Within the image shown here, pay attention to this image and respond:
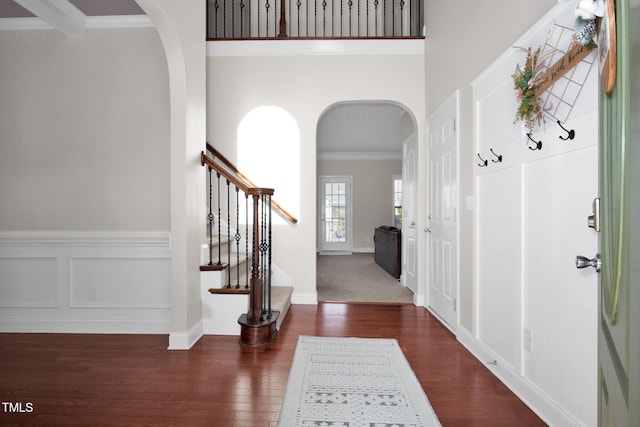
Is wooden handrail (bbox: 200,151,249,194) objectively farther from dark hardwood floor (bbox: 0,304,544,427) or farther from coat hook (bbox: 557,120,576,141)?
coat hook (bbox: 557,120,576,141)

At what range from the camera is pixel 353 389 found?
85.5 inches

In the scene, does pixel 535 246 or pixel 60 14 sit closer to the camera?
pixel 535 246

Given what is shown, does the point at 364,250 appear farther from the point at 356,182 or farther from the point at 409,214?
the point at 409,214

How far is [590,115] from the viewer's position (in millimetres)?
1525

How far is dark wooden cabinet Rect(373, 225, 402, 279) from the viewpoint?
576 centimetres

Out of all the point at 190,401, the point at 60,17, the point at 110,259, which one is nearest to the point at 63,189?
the point at 110,259

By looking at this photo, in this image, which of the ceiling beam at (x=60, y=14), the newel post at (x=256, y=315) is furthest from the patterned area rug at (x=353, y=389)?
the ceiling beam at (x=60, y=14)

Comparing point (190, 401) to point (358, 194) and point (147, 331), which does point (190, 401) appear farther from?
point (358, 194)

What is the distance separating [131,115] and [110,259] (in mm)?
1384

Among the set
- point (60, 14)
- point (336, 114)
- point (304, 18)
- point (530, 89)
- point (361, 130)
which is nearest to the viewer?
point (530, 89)

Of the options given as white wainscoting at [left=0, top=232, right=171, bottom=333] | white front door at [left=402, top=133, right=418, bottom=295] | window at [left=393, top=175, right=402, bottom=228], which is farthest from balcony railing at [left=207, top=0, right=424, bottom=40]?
window at [left=393, top=175, right=402, bottom=228]

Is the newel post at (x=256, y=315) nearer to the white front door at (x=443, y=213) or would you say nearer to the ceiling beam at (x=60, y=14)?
the white front door at (x=443, y=213)

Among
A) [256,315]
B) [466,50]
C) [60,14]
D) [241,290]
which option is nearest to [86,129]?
[60,14]

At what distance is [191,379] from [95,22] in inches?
131
